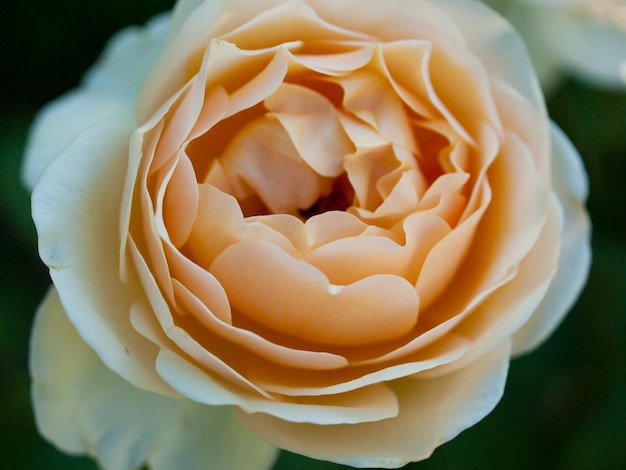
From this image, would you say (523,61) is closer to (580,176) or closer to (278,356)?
(580,176)

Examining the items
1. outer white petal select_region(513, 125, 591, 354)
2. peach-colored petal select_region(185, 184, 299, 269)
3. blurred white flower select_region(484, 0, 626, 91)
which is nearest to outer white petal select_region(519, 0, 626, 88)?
blurred white flower select_region(484, 0, 626, 91)

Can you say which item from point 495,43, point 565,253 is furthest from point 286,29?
point 565,253

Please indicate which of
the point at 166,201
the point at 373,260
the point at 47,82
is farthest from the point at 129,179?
the point at 47,82

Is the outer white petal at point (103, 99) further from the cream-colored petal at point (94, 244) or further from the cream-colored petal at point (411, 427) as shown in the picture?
the cream-colored petal at point (411, 427)

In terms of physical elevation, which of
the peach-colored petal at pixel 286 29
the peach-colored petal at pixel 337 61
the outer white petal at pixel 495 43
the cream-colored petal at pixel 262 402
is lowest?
the cream-colored petal at pixel 262 402

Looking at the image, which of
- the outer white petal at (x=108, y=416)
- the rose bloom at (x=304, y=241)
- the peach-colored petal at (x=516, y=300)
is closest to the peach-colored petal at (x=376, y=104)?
the rose bloom at (x=304, y=241)

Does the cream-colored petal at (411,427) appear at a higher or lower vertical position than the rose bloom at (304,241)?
lower

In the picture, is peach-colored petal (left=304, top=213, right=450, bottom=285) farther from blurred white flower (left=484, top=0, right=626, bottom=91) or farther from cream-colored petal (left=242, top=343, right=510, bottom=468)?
blurred white flower (left=484, top=0, right=626, bottom=91)
